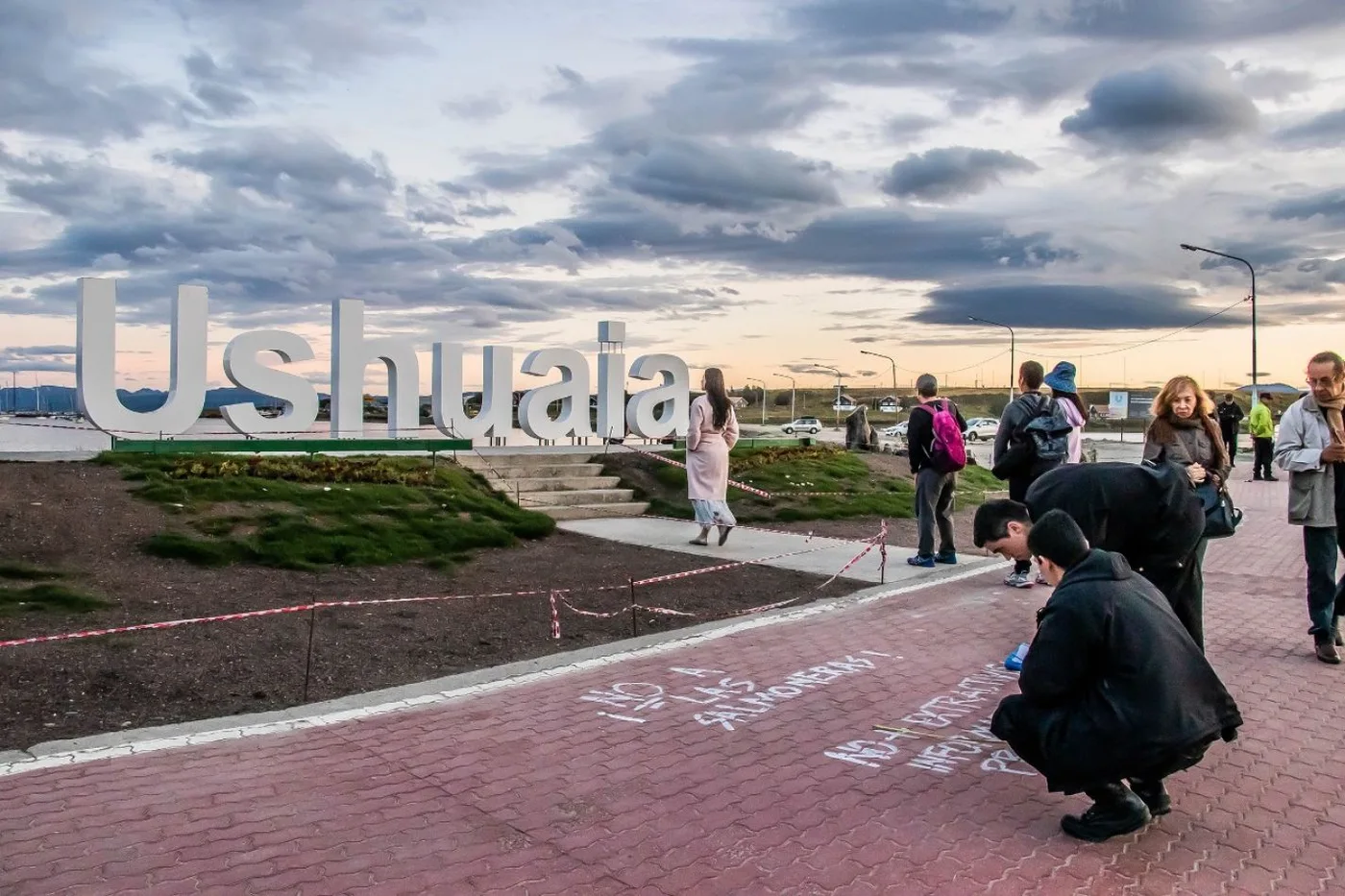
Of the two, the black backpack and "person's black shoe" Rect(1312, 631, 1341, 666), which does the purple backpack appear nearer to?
the black backpack

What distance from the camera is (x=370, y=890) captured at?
372 cm

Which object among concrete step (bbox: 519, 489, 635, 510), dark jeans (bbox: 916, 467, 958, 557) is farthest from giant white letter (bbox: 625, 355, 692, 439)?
dark jeans (bbox: 916, 467, 958, 557)

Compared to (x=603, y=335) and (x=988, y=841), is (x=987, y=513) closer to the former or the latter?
(x=988, y=841)

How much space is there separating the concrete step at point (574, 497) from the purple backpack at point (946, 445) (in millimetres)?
6265

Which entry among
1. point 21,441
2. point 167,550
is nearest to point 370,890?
point 167,550

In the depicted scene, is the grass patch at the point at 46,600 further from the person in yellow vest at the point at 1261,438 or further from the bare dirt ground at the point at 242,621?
the person in yellow vest at the point at 1261,438

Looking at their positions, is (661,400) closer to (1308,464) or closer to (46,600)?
(46,600)

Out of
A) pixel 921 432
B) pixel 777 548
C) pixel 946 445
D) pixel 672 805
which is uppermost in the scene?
pixel 921 432

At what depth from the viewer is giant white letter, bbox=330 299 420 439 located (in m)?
16.8

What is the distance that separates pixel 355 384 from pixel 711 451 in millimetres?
7698

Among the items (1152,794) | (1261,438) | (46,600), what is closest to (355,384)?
(46,600)

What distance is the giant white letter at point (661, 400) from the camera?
20.0 meters

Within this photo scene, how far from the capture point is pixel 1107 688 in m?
3.90

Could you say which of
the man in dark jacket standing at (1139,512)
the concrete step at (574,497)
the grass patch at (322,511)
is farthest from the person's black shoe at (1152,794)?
the concrete step at (574,497)
